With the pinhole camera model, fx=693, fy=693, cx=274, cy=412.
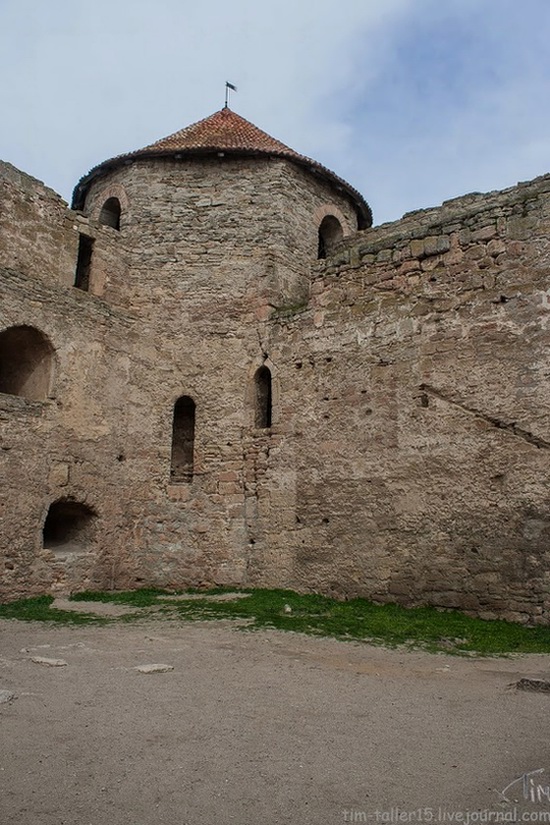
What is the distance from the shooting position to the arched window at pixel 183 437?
12688mm

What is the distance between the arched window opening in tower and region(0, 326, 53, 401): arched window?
1900mm

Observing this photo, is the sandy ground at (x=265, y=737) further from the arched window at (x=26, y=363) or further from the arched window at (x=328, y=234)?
the arched window at (x=328, y=234)

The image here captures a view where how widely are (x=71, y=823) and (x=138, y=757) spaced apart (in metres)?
0.86

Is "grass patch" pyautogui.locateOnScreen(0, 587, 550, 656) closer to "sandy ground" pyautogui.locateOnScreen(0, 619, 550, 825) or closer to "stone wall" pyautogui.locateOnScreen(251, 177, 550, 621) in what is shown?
"stone wall" pyautogui.locateOnScreen(251, 177, 550, 621)

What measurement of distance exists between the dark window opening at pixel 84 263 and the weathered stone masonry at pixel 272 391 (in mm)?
169

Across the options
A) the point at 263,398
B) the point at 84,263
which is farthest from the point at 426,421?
the point at 84,263

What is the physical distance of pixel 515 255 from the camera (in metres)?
9.57

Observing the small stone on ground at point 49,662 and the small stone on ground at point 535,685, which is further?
the small stone on ground at point 49,662

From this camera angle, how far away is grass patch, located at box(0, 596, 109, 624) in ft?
29.0

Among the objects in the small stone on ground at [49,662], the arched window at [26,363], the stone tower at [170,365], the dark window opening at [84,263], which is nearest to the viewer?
the small stone on ground at [49,662]

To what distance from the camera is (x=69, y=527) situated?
38.6 feet

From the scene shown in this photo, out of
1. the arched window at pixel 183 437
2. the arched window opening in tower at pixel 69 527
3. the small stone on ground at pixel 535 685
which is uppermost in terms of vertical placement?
the arched window at pixel 183 437

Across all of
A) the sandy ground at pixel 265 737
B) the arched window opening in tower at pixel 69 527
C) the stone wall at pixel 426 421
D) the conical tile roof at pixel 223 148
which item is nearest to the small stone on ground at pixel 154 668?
the sandy ground at pixel 265 737

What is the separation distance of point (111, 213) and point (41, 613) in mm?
8522
